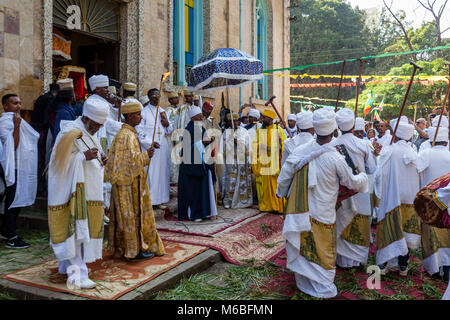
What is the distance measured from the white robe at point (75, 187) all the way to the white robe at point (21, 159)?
1.69 metres

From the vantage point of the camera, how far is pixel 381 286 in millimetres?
4344

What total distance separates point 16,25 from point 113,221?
3.96 metres

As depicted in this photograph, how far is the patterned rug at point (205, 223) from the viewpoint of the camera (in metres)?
5.99

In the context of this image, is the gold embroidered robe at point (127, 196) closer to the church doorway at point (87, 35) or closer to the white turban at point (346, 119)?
the white turban at point (346, 119)

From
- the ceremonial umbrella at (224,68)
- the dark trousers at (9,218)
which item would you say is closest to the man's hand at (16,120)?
the dark trousers at (9,218)

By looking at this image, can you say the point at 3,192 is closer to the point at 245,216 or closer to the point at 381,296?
the point at 245,216

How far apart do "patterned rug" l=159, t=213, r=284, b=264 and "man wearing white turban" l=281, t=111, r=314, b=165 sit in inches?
57.5

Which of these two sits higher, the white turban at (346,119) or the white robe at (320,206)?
the white turban at (346,119)

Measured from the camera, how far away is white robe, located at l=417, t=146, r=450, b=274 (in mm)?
4637

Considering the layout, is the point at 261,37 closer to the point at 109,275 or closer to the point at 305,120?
the point at 305,120

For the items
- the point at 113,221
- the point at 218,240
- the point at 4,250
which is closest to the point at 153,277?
the point at 113,221

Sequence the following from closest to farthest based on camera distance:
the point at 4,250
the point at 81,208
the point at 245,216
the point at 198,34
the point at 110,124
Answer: the point at 81,208 < the point at 4,250 < the point at 110,124 < the point at 245,216 < the point at 198,34

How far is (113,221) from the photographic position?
451 centimetres

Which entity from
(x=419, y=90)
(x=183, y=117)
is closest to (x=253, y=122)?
(x=183, y=117)
